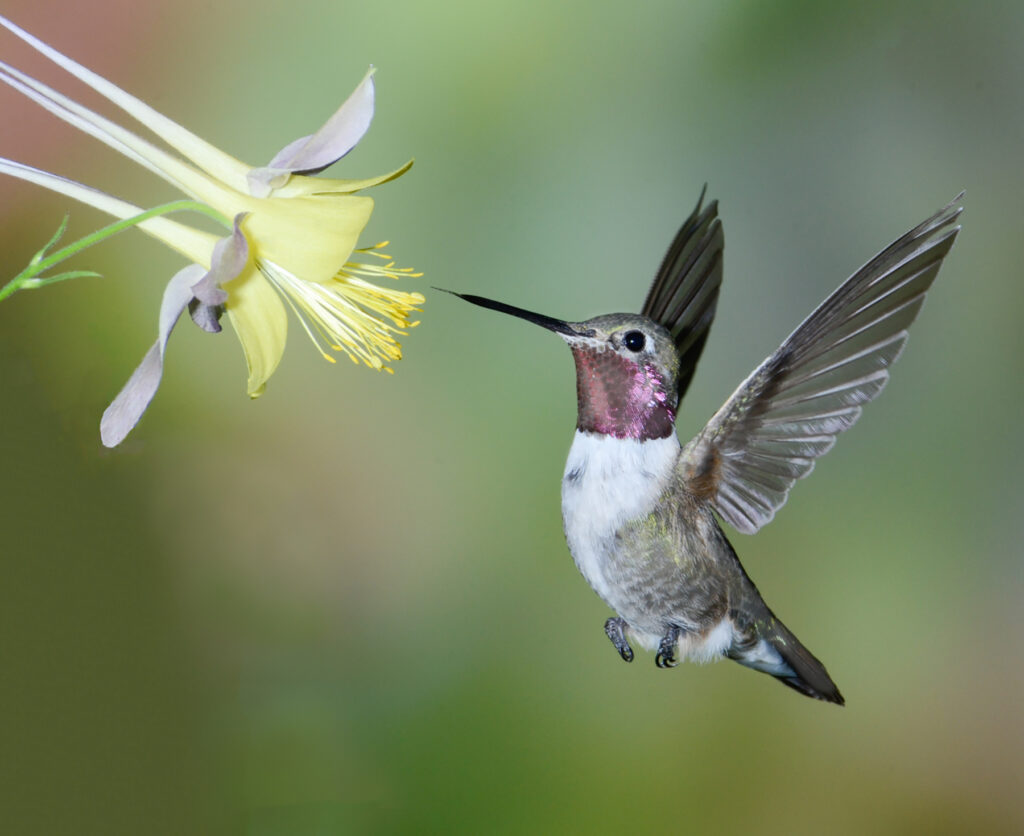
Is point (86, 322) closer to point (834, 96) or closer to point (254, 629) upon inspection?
point (254, 629)

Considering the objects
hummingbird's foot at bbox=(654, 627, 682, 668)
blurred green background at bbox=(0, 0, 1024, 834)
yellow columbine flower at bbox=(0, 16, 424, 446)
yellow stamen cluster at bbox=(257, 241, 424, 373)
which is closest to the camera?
yellow columbine flower at bbox=(0, 16, 424, 446)

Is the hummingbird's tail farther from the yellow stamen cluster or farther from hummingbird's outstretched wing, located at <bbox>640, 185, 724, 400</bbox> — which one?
the yellow stamen cluster

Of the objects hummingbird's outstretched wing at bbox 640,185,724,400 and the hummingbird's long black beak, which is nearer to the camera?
the hummingbird's long black beak

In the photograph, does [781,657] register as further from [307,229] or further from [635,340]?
[307,229]

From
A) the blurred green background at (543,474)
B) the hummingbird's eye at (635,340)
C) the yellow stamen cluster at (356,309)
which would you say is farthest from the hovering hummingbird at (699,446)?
the blurred green background at (543,474)

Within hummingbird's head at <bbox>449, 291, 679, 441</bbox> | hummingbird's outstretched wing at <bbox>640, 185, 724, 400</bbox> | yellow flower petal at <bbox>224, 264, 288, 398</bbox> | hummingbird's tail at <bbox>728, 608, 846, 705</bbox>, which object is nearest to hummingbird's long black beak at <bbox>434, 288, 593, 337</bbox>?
hummingbird's head at <bbox>449, 291, 679, 441</bbox>

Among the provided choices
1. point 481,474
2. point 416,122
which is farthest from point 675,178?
point 481,474

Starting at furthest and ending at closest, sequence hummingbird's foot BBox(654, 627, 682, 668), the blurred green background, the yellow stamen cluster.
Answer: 1. the blurred green background
2. hummingbird's foot BBox(654, 627, 682, 668)
3. the yellow stamen cluster

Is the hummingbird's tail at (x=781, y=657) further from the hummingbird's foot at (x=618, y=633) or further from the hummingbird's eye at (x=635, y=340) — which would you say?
the hummingbird's eye at (x=635, y=340)
